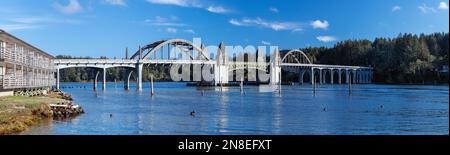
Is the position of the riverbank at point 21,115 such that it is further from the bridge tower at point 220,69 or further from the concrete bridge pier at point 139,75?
the bridge tower at point 220,69

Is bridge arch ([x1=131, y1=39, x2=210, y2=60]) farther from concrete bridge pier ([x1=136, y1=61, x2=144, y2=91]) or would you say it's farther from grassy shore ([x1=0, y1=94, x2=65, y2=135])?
grassy shore ([x1=0, y1=94, x2=65, y2=135])

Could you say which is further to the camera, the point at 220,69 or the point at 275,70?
the point at 275,70

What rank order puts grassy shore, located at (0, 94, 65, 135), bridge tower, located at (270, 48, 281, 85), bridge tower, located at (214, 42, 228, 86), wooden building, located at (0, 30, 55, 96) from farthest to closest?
bridge tower, located at (270, 48, 281, 85) → bridge tower, located at (214, 42, 228, 86) → wooden building, located at (0, 30, 55, 96) → grassy shore, located at (0, 94, 65, 135)

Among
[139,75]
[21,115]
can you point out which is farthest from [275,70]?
[21,115]

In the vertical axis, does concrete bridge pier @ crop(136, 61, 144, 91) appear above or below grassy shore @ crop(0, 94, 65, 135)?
above

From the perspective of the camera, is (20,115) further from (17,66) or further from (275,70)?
(275,70)

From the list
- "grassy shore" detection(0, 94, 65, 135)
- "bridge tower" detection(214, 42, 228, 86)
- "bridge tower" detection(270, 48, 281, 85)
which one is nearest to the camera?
"grassy shore" detection(0, 94, 65, 135)

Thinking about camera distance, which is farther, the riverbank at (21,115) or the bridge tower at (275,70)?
the bridge tower at (275,70)

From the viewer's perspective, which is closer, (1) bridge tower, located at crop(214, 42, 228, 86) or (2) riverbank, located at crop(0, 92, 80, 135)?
(2) riverbank, located at crop(0, 92, 80, 135)

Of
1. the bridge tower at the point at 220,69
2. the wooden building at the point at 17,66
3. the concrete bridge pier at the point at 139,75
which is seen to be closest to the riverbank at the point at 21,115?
the wooden building at the point at 17,66

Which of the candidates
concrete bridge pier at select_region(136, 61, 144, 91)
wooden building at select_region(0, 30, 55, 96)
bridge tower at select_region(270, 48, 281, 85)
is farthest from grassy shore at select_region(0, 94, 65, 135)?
bridge tower at select_region(270, 48, 281, 85)

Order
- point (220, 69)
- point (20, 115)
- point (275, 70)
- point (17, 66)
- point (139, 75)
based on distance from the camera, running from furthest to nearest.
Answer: point (275, 70)
point (220, 69)
point (139, 75)
point (17, 66)
point (20, 115)

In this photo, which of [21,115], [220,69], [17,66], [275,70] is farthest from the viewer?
[275,70]
